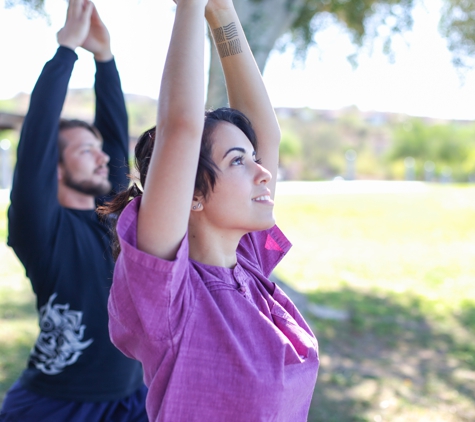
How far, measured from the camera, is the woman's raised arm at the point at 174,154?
120cm

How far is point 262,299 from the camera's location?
1441 millimetres

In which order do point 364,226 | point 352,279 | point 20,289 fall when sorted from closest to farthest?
point 20,289, point 352,279, point 364,226

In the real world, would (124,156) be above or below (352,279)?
above

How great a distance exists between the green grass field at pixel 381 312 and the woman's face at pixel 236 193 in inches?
113

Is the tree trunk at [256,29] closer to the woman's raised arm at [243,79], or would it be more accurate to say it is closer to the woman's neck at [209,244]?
the woman's raised arm at [243,79]

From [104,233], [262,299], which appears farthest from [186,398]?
[104,233]

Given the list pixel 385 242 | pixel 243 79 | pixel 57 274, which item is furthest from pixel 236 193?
pixel 385 242

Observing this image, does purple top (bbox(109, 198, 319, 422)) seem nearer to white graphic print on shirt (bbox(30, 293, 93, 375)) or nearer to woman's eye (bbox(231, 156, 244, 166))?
woman's eye (bbox(231, 156, 244, 166))

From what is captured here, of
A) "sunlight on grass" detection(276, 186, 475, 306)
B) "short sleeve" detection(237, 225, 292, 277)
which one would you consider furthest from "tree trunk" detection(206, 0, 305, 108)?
"sunlight on grass" detection(276, 186, 475, 306)

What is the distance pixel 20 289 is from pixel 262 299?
632cm

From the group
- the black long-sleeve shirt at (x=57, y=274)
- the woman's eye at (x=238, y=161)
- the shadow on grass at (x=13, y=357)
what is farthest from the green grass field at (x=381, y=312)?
the woman's eye at (x=238, y=161)

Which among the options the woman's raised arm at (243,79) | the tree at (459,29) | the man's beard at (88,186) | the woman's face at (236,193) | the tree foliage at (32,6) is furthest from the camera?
the tree at (459,29)

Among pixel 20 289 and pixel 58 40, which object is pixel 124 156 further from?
pixel 20 289

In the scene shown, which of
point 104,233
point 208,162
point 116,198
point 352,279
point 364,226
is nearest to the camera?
point 208,162
